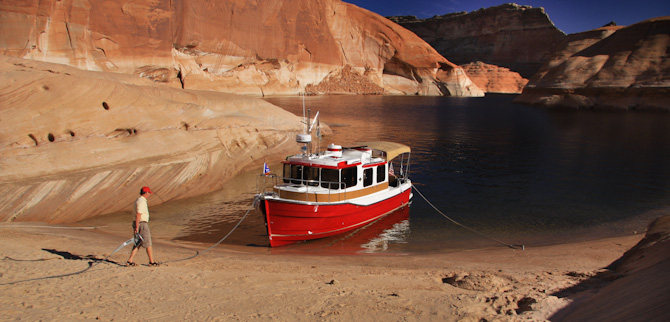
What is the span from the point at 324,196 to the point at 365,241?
77.7 inches

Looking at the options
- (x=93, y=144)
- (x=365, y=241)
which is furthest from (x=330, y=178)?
(x=93, y=144)

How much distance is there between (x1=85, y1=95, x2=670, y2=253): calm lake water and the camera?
527 inches

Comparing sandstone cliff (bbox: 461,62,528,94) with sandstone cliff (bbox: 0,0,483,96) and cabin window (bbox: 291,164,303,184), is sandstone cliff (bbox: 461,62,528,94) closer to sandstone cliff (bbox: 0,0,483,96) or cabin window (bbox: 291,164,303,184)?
sandstone cliff (bbox: 0,0,483,96)

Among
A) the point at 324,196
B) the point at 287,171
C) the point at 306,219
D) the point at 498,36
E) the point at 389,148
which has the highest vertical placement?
the point at 498,36

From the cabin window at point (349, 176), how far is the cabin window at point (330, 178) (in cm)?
29

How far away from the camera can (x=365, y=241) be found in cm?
1320

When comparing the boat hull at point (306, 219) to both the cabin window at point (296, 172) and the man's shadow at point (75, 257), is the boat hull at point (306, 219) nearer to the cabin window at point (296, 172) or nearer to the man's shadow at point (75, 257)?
the cabin window at point (296, 172)

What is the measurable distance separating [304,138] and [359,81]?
276ft

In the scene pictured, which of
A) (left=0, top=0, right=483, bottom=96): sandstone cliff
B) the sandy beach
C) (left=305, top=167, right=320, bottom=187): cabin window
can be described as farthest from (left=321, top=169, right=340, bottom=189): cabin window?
(left=0, top=0, right=483, bottom=96): sandstone cliff

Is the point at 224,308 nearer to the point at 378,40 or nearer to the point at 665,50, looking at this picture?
the point at 665,50

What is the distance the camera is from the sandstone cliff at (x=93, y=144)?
41.6ft

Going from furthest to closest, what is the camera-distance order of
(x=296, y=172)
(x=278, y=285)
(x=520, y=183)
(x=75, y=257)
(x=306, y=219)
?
(x=520, y=183), (x=296, y=172), (x=306, y=219), (x=75, y=257), (x=278, y=285)

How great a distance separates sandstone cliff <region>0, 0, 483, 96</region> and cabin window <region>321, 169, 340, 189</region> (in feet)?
132

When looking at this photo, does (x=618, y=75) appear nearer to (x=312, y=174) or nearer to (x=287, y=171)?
(x=312, y=174)
